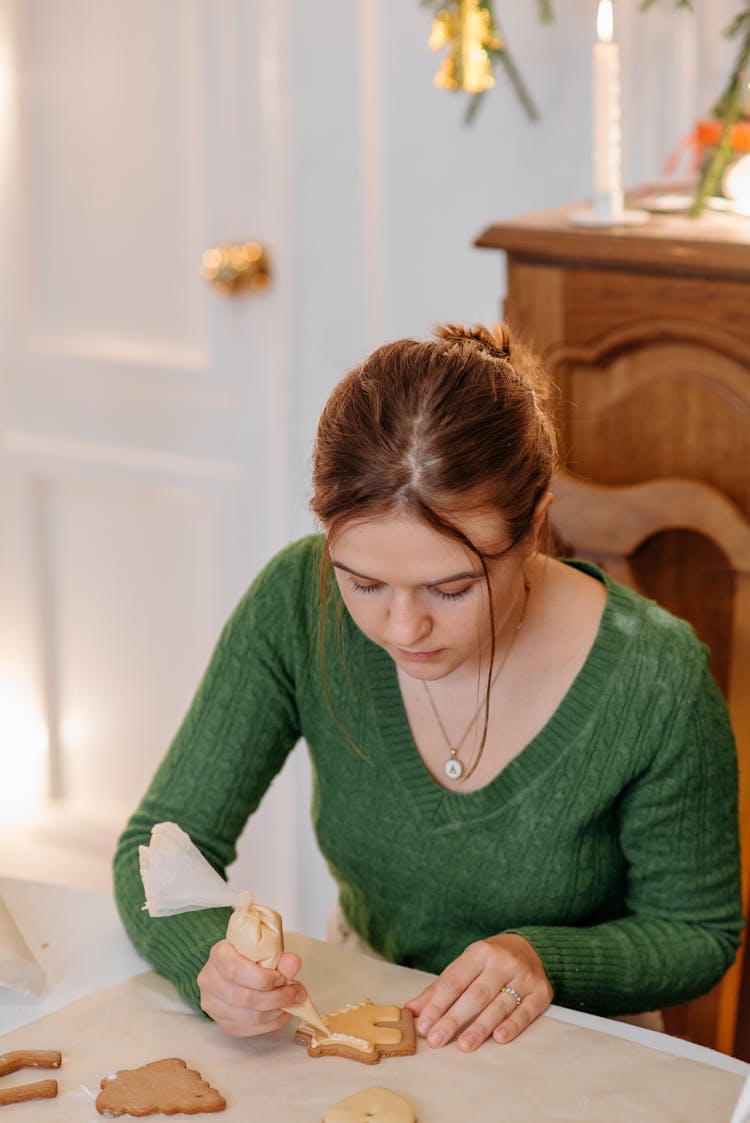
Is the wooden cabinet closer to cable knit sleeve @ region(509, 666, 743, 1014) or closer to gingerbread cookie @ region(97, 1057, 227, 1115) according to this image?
cable knit sleeve @ region(509, 666, 743, 1014)

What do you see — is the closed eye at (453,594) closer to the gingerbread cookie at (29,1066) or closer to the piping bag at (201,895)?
the piping bag at (201,895)

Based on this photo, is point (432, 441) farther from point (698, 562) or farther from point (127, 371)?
point (127, 371)

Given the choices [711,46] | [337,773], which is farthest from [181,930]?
[711,46]

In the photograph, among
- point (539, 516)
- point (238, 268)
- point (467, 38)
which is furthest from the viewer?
point (238, 268)

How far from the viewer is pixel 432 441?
1340 millimetres

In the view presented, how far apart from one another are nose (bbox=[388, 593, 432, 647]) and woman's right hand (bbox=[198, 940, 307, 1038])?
292mm

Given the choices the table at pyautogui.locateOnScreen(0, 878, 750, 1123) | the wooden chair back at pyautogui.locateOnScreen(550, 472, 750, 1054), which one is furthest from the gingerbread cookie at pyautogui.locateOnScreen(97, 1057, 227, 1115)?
the wooden chair back at pyautogui.locateOnScreen(550, 472, 750, 1054)

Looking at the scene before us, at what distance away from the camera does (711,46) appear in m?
2.24

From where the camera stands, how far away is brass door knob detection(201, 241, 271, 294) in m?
2.83

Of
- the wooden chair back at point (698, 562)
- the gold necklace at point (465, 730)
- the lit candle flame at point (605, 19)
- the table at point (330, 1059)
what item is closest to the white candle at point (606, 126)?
the lit candle flame at point (605, 19)

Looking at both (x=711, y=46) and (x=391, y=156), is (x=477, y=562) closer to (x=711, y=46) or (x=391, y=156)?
(x=711, y=46)

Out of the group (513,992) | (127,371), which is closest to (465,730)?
(513,992)

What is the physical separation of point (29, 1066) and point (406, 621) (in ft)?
1.58

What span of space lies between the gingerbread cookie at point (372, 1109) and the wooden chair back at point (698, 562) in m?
0.91
